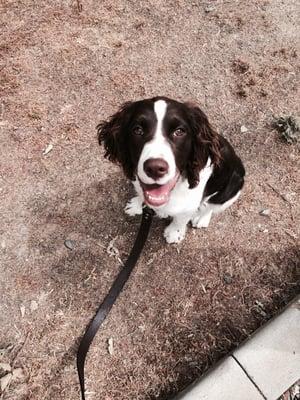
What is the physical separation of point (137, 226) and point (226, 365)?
52.5 inches

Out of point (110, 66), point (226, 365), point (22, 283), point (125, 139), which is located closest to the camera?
point (125, 139)

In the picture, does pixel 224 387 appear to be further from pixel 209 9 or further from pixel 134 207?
pixel 209 9

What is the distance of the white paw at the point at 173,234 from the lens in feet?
12.2

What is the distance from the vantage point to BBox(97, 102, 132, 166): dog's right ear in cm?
290

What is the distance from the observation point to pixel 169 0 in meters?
5.08

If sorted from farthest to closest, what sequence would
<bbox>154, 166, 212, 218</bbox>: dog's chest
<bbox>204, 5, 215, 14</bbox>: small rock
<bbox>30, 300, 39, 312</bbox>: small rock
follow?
<bbox>204, 5, 215, 14</bbox>: small rock → <bbox>30, 300, 39, 312</bbox>: small rock → <bbox>154, 166, 212, 218</bbox>: dog's chest

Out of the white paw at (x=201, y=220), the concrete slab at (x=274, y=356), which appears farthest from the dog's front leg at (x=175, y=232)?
the concrete slab at (x=274, y=356)

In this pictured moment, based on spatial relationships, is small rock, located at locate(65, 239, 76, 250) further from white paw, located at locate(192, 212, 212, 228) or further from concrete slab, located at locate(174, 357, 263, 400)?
concrete slab, located at locate(174, 357, 263, 400)

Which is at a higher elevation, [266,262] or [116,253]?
[266,262]

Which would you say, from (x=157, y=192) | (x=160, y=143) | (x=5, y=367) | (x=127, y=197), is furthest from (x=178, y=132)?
(x=5, y=367)

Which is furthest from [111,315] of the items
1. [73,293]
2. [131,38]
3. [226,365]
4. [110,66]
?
[131,38]

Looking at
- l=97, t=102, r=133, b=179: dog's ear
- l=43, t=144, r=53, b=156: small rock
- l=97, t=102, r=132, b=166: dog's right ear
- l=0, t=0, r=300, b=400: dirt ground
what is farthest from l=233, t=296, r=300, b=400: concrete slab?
l=43, t=144, r=53, b=156: small rock

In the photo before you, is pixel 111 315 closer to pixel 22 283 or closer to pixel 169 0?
pixel 22 283

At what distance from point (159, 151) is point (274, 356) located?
5.68 feet
